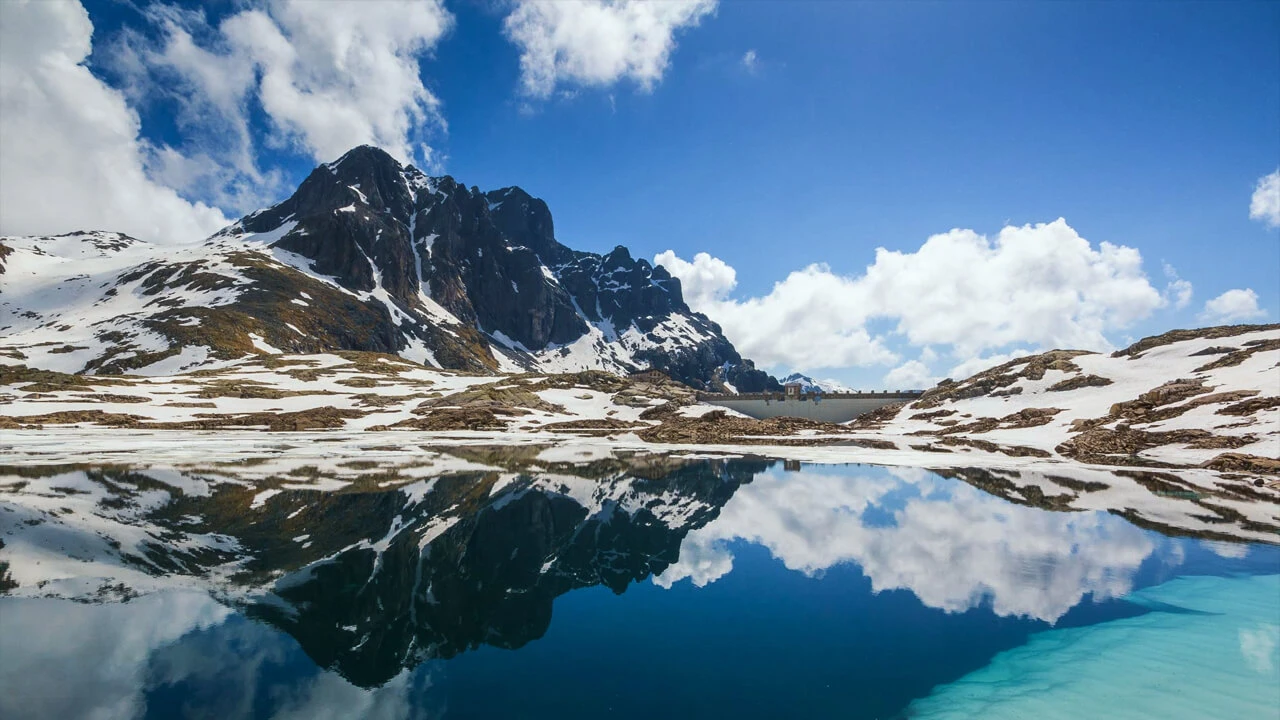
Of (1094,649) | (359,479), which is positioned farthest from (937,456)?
(359,479)

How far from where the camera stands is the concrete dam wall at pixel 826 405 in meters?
98.1

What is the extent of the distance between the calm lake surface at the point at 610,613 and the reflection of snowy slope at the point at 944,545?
11 cm

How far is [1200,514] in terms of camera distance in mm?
21516

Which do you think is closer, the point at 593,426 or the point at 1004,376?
the point at 593,426

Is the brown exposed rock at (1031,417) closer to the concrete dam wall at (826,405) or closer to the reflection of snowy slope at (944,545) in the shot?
the concrete dam wall at (826,405)

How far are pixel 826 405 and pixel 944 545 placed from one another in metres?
86.5

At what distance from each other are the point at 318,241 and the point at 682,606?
8532 inches

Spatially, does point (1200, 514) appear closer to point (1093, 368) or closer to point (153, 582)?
point (153, 582)

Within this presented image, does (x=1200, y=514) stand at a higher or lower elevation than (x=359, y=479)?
lower

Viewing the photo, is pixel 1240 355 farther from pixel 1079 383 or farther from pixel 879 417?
pixel 879 417

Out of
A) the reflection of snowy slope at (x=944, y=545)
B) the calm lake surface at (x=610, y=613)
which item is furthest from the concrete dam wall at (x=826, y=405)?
the calm lake surface at (x=610, y=613)

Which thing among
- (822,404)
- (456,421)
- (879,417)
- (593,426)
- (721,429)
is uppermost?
(822,404)

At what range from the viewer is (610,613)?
37.0ft

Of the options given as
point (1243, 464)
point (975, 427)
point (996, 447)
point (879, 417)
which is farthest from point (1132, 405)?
point (879, 417)
